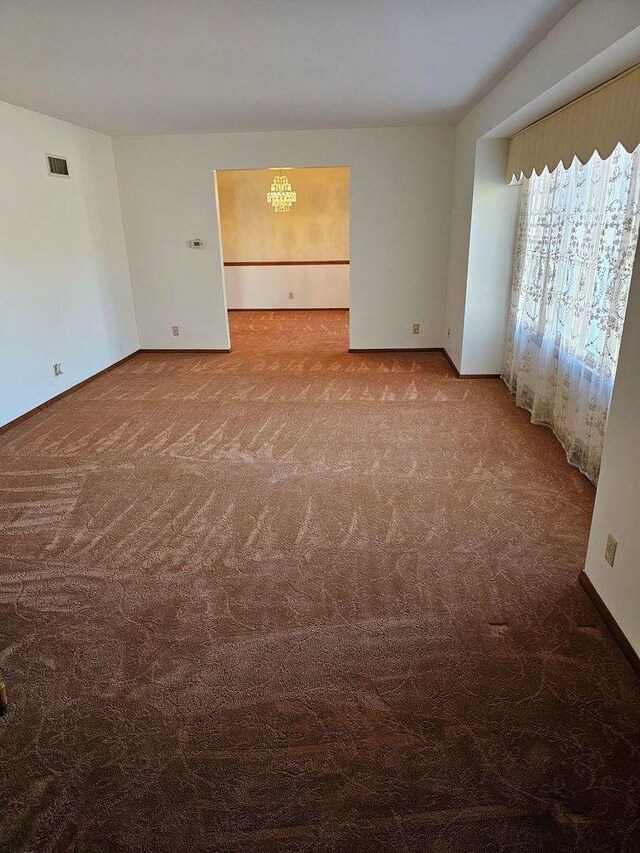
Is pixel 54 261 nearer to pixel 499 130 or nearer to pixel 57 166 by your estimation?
pixel 57 166

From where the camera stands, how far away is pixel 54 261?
485 cm

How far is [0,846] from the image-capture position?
1.40m

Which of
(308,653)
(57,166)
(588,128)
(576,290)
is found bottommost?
(308,653)

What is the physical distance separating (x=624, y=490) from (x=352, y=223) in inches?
189

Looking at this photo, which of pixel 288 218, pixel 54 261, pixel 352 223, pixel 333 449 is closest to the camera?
pixel 333 449

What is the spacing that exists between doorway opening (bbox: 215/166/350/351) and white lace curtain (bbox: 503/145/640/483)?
15.7 ft

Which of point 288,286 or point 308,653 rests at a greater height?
point 288,286

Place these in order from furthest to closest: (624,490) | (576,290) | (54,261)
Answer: (54,261) → (576,290) → (624,490)

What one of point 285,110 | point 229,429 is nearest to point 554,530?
point 229,429

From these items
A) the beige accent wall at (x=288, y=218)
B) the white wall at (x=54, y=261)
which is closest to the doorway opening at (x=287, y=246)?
the beige accent wall at (x=288, y=218)

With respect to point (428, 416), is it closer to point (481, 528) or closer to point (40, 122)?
point (481, 528)

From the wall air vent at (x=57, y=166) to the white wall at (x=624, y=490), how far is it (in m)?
4.93

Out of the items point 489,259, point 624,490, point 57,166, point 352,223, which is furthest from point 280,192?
point 624,490

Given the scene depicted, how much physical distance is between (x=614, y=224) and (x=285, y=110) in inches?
120
